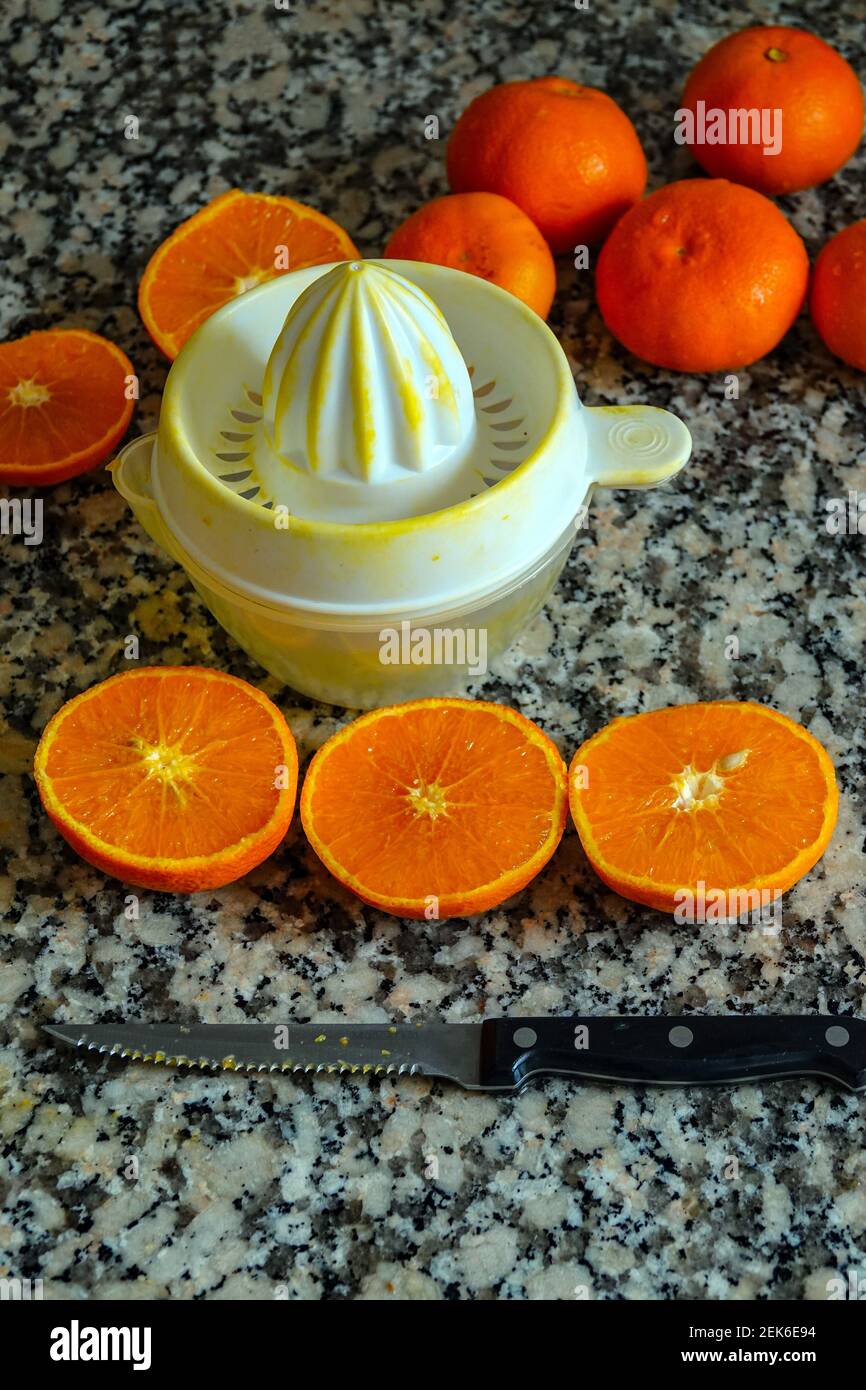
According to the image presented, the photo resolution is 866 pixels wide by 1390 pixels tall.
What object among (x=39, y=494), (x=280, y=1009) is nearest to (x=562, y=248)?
(x=39, y=494)

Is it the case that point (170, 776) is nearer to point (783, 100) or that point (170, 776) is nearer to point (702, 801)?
point (702, 801)

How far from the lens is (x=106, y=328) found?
119 cm

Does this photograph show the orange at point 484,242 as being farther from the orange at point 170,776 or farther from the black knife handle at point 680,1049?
the black knife handle at point 680,1049

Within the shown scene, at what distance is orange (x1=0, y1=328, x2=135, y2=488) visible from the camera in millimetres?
1060

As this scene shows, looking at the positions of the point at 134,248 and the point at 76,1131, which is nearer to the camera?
the point at 76,1131

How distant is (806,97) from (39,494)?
0.71 meters

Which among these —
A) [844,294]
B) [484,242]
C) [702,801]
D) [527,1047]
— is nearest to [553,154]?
[484,242]

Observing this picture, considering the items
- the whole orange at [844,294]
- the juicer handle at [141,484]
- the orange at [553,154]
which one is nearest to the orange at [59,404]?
the juicer handle at [141,484]

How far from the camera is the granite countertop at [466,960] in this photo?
754mm

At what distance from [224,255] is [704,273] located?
0.40 meters

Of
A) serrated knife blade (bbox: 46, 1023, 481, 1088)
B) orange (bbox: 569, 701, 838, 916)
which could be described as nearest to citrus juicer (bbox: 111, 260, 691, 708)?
orange (bbox: 569, 701, 838, 916)

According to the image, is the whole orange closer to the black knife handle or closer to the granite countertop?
the granite countertop

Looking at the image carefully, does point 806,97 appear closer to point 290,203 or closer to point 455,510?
point 290,203

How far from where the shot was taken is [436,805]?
2.79 feet
